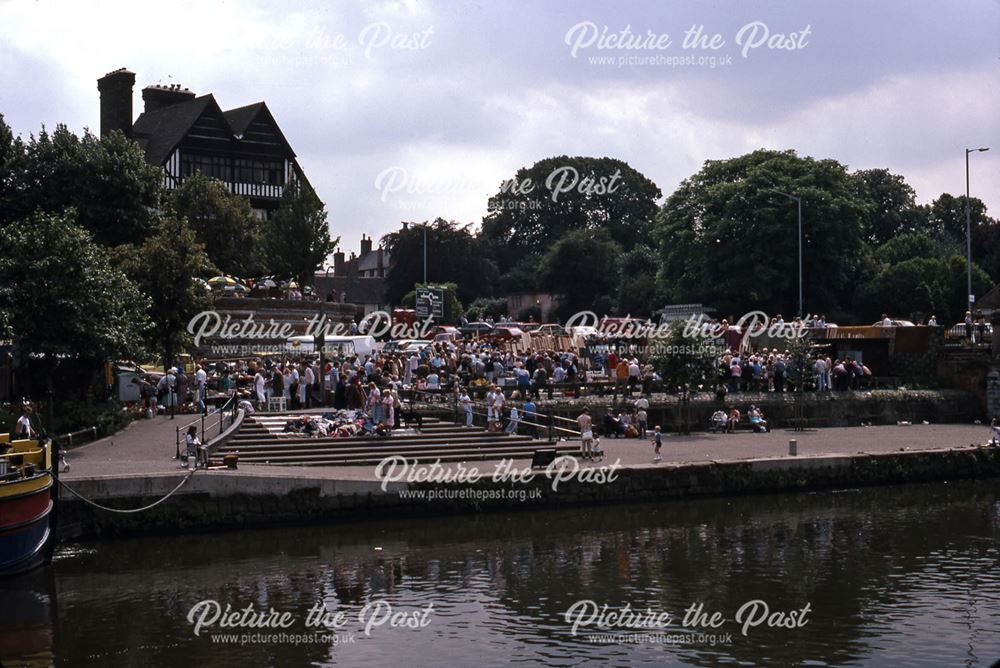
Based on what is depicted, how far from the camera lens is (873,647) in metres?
16.6

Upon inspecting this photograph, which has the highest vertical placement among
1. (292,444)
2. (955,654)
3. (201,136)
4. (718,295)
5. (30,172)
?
(201,136)

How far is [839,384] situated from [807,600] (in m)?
23.2

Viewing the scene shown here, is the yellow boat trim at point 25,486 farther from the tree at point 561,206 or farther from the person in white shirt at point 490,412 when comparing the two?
the tree at point 561,206

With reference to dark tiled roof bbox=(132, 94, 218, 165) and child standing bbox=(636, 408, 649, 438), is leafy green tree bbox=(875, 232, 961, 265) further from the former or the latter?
dark tiled roof bbox=(132, 94, 218, 165)

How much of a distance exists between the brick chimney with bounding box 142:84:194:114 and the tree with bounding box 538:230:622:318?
92.7ft

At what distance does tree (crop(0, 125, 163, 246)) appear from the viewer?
148 ft

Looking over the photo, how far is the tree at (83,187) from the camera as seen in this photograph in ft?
148

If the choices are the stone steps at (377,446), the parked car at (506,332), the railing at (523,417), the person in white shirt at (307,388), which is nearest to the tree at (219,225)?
the parked car at (506,332)

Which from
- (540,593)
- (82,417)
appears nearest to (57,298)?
(82,417)

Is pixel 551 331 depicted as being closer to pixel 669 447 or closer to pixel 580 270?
pixel 669 447

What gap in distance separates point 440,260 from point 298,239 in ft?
100

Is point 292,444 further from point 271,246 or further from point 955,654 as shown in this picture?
point 271,246

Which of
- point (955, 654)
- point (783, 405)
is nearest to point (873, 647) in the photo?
point (955, 654)

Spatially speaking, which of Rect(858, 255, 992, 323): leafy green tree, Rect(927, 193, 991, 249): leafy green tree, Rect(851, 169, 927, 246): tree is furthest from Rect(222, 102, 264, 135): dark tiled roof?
Answer: Rect(927, 193, 991, 249): leafy green tree
